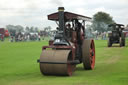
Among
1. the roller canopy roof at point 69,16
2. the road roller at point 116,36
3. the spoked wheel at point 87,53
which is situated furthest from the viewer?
the road roller at point 116,36

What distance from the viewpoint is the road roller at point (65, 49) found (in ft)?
24.2

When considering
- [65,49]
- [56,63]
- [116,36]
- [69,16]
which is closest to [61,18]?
[69,16]

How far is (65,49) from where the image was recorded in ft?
25.7

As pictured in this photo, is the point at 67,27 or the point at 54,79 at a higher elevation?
the point at 67,27

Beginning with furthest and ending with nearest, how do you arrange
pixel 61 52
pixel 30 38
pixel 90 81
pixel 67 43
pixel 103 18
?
pixel 103 18
pixel 30 38
pixel 67 43
pixel 61 52
pixel 90 81

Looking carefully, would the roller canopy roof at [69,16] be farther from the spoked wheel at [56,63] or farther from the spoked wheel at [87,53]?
the spoked wheel at [56,63]

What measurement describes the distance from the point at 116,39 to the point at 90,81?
15.5m

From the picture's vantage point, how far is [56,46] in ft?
25.5

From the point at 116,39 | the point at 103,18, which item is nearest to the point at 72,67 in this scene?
the point at 116,39

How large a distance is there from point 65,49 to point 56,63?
65cm

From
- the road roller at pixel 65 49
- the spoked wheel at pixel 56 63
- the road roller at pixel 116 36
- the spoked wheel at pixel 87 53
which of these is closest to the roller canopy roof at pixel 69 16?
the road roller at pixel 65 49

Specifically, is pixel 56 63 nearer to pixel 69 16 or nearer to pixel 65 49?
pixel 65 49

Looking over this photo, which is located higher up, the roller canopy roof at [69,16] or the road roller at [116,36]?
the roller canopy roof at [69,16]

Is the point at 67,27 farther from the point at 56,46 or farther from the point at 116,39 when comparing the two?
the point at 116,39
